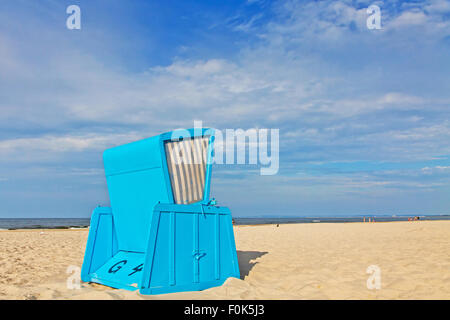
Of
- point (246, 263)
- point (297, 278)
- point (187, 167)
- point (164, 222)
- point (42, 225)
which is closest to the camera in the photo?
point (164, 222)

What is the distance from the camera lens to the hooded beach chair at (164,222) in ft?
15.5

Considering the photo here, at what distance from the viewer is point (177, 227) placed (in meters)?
4.86

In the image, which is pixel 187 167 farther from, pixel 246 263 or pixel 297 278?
pixel 246 263

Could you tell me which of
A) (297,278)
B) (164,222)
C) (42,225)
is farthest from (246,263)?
(42,225)

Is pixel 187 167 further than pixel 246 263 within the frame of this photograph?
No

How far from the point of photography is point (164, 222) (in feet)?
15.5

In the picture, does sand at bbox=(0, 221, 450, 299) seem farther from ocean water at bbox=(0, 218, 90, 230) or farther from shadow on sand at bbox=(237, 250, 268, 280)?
ocean water at bbox=(0, 218, 90, 230)

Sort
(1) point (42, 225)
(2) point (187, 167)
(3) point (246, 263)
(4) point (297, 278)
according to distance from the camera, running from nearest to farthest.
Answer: (2) point (187, 167) < (4) point (297, 278) < (3) point (246, 263) < (1) point (42, 225)

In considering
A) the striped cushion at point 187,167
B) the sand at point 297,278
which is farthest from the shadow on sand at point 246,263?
the striped cushion at point 187,167
